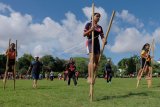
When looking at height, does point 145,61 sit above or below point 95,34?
below

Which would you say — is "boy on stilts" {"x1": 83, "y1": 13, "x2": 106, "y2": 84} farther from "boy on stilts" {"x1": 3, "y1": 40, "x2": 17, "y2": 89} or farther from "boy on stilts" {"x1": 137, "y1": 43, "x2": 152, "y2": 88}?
"boy on stilts" {"x1": 137, "y1": 43, "x2": 152, "y2": 88}

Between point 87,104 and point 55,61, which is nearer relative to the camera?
point 87,104

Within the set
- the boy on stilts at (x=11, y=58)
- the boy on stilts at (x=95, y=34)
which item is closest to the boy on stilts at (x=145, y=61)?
the boy on stilts at (x=11, y=58)

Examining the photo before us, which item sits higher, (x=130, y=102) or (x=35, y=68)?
(x=35, y=68)

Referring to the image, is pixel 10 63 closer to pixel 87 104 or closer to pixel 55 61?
pixel 87 104

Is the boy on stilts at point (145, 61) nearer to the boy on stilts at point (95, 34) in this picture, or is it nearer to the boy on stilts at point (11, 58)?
the boy on stilts at point (11, 58)

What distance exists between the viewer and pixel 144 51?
73.6ft

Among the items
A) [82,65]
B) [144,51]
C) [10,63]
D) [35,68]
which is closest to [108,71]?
[35,68]

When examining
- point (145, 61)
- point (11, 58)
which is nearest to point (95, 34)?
point (11, 58)

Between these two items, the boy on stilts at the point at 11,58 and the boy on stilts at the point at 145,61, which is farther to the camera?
the boy on stilts at the point at 145,61

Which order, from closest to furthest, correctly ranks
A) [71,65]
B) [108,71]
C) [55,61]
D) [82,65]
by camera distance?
[71,65], [108,71], [82,65], [55,61]

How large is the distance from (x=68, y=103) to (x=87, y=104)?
1.94 feet

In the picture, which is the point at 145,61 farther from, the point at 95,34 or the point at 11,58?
the point at 95,34

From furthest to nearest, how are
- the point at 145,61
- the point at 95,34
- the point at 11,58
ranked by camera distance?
the point at 145,61 < the point at 11,58 < the point at 95,34
